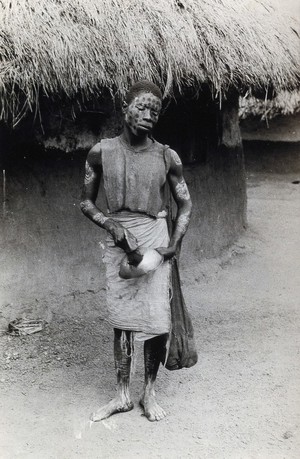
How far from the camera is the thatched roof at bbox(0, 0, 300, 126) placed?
4004mm

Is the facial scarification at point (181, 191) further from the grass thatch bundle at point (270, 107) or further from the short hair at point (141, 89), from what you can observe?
the grass thatch bundle at point (270, 107)

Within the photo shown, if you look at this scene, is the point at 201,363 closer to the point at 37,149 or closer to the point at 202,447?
the point at 202,447

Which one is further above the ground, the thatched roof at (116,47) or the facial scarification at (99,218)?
the thatched roof at (116,47)

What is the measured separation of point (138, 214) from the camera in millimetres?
2957

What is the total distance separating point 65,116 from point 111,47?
689mm

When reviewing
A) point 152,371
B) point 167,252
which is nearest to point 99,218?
point 167,252

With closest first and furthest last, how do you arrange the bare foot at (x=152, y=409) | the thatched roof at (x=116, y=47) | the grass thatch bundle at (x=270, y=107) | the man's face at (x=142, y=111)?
the man's face at (x=142, y=111) < the bare foot at (x=152, y=409) < the thatched roof at (x=116, y=47) < the grass thatch bundle at (x=270, y=107)

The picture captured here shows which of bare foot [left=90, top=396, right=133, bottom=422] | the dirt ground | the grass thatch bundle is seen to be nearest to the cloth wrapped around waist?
bare foot [left=90, top=396, right=133, bottom=422]

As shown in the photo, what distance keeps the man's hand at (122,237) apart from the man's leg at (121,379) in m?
0.54

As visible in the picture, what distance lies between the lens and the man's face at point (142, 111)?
110 inches

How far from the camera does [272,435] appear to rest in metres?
3.00

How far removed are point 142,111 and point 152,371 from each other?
4.76 feet

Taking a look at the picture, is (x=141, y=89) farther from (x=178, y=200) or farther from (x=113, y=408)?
(x=113, y=408)

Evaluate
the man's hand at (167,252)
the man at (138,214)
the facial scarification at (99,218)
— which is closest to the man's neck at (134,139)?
the man at (138,214)
